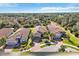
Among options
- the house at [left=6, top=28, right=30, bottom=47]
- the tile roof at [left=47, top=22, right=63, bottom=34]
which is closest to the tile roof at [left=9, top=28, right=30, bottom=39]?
the house at [left=6, top=28, right=30, bottom=47]

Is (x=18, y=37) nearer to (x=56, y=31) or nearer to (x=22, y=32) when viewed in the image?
(x=22, y=32)

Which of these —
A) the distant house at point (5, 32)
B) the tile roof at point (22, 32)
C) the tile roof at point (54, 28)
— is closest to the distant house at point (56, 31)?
the tile roof at point (54, 28)

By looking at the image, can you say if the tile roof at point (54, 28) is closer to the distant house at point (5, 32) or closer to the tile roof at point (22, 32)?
the tile roof at point (22, 32)

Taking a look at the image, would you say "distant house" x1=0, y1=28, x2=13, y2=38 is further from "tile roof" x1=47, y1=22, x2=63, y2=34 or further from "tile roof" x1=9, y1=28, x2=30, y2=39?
"tile roof" x1=47, y1=22, x2=63, y2=34

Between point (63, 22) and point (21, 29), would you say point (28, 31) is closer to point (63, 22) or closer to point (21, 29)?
point (21, 29)

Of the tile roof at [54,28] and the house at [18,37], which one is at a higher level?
the tile roof at [54,28]

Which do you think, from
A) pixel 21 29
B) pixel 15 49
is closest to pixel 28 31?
pixel 21 29
